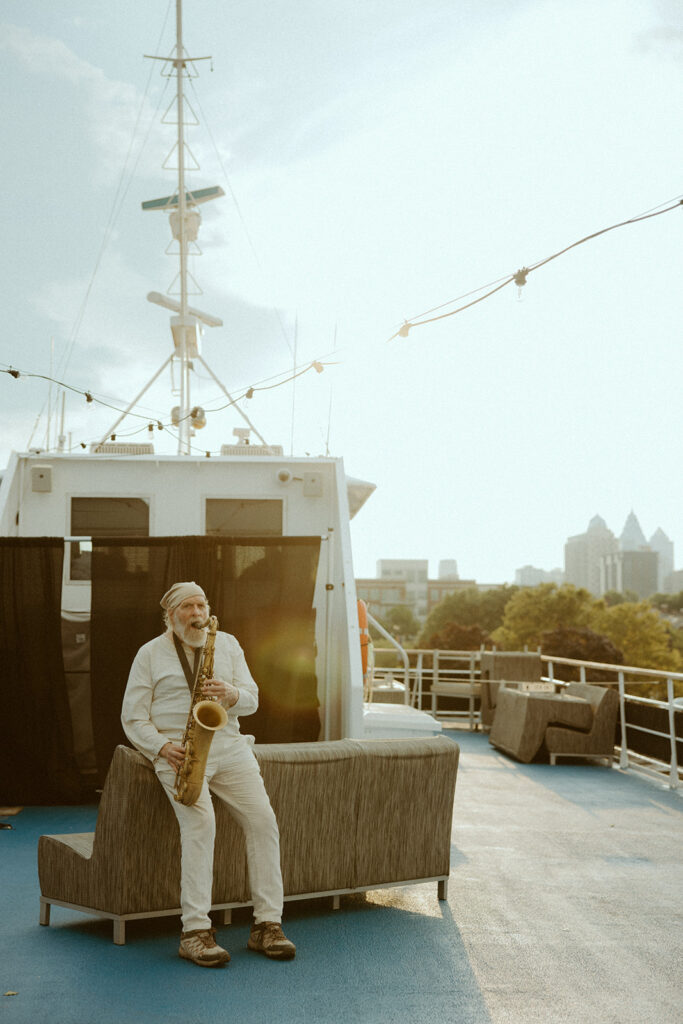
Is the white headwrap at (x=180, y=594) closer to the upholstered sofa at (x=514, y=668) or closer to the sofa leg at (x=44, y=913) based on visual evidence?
the sofa leg at (x=44, y=913)

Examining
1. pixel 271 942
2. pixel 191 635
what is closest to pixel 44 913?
pixel 271 942

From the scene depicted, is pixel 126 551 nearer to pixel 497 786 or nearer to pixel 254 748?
pixel 254 748

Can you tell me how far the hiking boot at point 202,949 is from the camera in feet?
13.3

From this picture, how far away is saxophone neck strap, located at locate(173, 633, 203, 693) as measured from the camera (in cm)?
444

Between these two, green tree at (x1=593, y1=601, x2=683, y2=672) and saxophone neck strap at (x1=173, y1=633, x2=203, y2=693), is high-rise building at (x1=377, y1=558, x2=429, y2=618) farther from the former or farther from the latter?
saxophone neck strap at (x1=173, y1=633, x2=203, y2=693)

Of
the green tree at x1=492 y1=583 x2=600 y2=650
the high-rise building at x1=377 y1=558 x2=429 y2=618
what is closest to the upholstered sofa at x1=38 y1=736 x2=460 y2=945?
the green tree at x1=492 y1=583 x2=600 y2=650

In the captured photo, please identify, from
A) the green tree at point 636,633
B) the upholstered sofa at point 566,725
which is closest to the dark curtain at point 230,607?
the upholstered sofa at point 566,725

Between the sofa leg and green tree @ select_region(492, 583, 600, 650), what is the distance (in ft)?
195

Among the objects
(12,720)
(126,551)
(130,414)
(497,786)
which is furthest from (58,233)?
(497,786)

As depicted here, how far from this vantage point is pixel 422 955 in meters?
4.35

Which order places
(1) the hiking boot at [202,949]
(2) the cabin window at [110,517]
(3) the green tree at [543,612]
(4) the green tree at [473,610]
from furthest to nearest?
(4) the green tree at [473,610] → (3) the green tree at [543,612] → (2) the cabin window at [110,517] → (1) the hiking boot at [202,949]

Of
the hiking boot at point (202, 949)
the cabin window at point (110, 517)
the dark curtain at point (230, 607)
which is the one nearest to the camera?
the hiking boot at point (202, 949)

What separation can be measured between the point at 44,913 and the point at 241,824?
1192 millimetres

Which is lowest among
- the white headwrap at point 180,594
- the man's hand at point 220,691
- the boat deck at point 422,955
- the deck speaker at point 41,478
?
the boat deck at point 422,955
